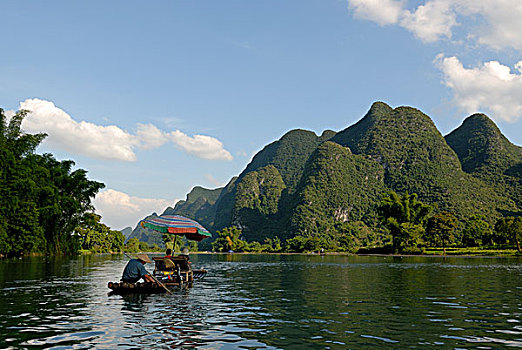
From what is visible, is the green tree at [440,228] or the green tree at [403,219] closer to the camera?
the green tree at [403,219]

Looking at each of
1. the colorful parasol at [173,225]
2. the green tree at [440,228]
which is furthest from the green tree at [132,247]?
the colorful parasol at [173,225]

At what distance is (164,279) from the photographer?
27.0 meters

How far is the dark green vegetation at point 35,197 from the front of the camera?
A: 2569 inches

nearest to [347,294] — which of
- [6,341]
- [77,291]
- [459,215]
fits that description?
[77,291]

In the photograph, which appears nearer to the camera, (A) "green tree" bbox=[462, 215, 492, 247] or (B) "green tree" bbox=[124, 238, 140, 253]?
(A) "green tree" bbox=[462, 215, 492, 247]

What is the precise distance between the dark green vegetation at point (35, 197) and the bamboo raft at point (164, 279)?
44.2 meters

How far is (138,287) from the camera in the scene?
76.4 ft

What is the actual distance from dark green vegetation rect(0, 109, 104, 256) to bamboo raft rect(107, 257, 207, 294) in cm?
4422

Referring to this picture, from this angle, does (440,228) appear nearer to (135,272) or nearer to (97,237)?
(97,237)

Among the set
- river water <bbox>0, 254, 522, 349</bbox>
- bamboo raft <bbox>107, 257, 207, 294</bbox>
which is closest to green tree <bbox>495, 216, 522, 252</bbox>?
river water <bbox>0, 254, 522, 349</bbox>

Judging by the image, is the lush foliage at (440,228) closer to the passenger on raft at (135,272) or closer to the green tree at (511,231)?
the green tree at (511,231)

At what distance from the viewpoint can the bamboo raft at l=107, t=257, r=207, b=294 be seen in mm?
23250

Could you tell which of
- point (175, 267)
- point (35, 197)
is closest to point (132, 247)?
point (35, 197)

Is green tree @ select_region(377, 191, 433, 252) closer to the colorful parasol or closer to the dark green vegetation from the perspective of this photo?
the dark green vegetation
